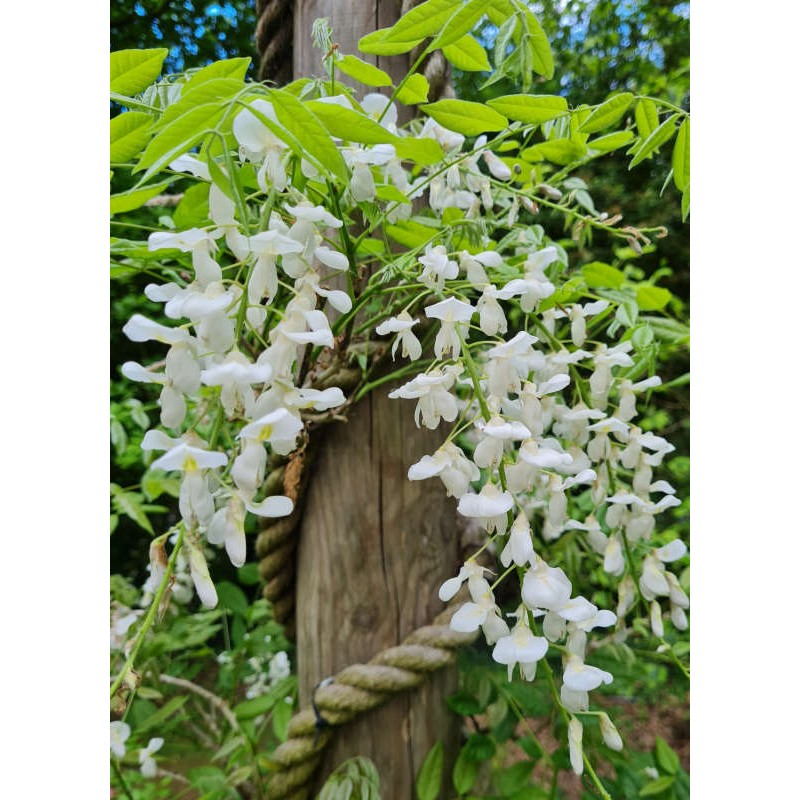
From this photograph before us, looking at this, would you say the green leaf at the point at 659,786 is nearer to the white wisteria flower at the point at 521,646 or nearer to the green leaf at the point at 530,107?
the white wisteria flower at the point at 521,646

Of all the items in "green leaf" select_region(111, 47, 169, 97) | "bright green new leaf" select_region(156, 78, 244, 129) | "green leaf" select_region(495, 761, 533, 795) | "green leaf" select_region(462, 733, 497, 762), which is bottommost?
"green leaf" select_region(495, 761, 533, 795)

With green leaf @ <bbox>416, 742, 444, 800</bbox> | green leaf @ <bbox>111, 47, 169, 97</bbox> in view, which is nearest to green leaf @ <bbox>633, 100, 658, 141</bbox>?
green leaf @ <bbox>111, 47, 169, 97</bbox>

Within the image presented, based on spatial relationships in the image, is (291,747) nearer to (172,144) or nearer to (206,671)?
(172,144)

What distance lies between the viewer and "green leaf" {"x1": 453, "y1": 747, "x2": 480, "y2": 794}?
644mm

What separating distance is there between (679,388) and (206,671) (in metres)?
1.25

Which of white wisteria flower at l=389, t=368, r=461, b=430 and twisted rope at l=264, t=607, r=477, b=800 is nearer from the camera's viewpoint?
white wisteria flower at l=389, t=368, r=461, b=430

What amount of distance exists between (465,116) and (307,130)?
0.59ft

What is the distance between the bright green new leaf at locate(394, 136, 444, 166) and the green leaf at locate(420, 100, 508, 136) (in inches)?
0.8

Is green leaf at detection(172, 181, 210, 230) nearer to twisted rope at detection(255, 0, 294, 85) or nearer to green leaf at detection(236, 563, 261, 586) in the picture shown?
twisted rope at detection(255, 0, 294, 85)

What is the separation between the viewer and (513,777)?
0.69 m

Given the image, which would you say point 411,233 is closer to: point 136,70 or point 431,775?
point 136,70

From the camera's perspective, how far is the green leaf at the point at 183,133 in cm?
30

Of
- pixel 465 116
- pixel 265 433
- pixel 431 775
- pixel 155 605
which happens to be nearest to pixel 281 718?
pixel 431 775
